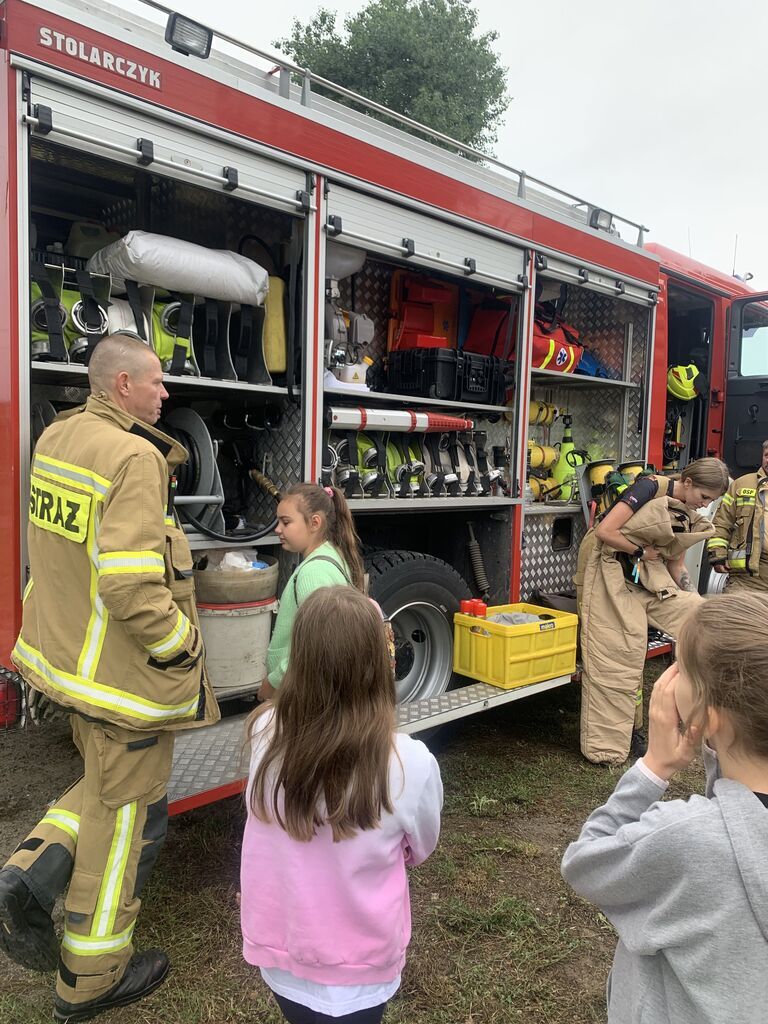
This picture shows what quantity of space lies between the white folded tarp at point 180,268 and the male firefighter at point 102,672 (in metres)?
0.55

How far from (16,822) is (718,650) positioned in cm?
322

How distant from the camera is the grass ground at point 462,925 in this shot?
2.25 metres

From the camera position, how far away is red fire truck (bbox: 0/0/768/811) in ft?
7.96

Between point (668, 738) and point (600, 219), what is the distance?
4390mm

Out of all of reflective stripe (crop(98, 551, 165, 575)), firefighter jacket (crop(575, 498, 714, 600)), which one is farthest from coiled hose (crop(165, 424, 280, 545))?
firefighter jacket (crop(575, 498, 714, 600))

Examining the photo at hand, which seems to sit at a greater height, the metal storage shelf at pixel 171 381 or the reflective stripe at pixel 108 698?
the metal storage shelf at pixel 171 381

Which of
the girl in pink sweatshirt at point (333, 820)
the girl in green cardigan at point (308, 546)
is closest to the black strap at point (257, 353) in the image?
the girl in green cardigan at point (308, 546)

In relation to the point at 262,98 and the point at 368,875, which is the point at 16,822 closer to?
the point at 368,875

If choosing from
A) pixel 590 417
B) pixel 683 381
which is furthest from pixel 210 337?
pixel 683 381

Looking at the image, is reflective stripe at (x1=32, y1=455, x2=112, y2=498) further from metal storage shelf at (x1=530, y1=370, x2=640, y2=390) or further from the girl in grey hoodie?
metal storage shelf at (x1=530, y1=370, x2=640, y2=390)

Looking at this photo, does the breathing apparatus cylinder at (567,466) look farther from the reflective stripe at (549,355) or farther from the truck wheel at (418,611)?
the truck wheel at (418,611)

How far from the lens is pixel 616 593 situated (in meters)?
4.06

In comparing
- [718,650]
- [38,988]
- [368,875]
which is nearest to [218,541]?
[38,988]

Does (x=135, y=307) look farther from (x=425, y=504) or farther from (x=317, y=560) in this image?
(x=425, y=504)
